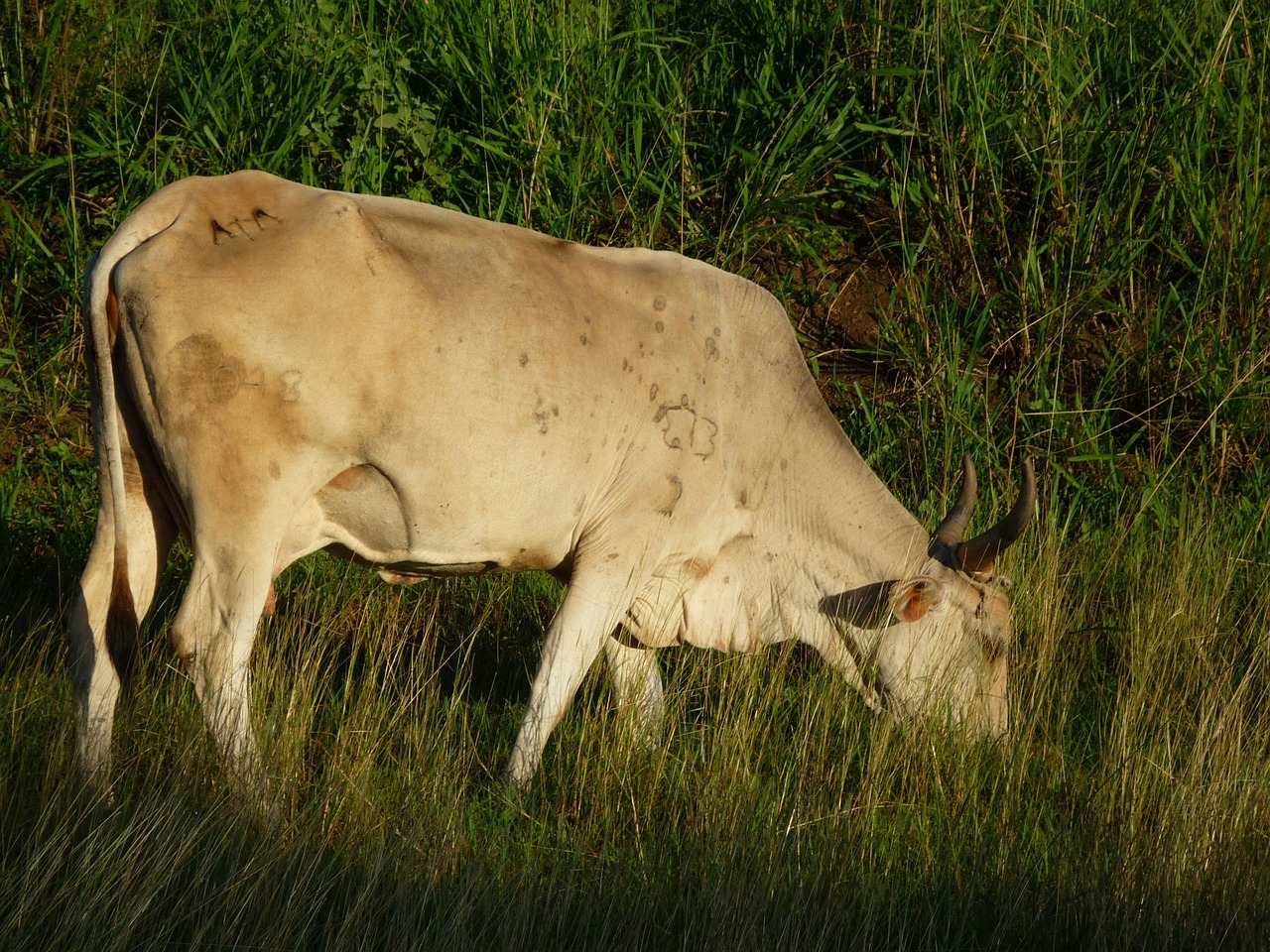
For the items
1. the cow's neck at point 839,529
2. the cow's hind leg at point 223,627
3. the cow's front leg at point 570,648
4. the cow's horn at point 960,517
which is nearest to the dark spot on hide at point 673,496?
the cow's front leg at point 570,648

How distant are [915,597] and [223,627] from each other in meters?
2.10

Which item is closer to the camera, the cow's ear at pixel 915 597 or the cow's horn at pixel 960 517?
the cow's ear at pixel 915 597

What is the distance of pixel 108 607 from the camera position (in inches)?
153

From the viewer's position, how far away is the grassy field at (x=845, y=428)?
3.40 m

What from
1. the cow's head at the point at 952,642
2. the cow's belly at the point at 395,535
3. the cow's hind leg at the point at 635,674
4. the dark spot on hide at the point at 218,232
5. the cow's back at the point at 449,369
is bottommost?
the cow's hind leg at the point at 635,674

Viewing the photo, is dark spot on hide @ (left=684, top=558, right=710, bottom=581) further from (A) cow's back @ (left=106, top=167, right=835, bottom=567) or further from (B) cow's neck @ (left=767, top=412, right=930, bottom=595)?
(B) cow's neck @ (left=767, top=412, right=930, bottom=595)

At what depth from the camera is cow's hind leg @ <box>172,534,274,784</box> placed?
3713 mm

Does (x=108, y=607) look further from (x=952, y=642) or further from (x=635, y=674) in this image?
(x=952, y=642)

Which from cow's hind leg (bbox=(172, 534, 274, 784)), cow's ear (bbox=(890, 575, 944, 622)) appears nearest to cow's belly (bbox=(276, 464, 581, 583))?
cow's hind leg (bbox=(172, 534, 274, 784))

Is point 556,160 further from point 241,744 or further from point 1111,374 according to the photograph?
point 241,744

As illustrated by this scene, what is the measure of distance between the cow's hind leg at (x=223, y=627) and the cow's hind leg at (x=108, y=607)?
0.64 ft

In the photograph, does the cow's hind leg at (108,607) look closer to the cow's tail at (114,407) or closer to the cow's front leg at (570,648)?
the cow's tail at (114,407)

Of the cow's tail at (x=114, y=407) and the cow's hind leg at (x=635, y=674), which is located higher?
the cow's tail at (x=114, y=407)

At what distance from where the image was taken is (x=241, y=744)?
12.3ft
